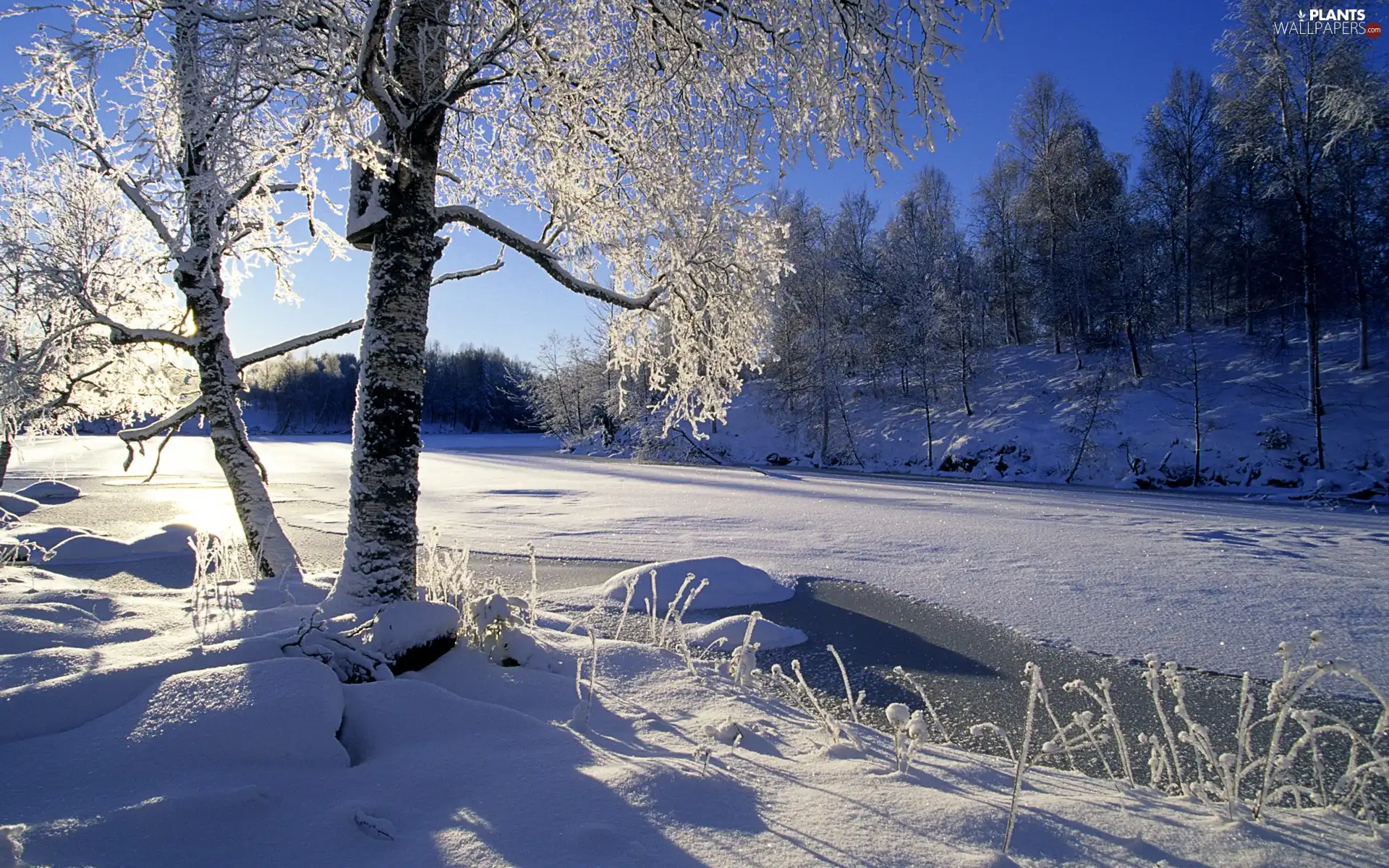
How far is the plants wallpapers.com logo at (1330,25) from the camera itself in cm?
1672

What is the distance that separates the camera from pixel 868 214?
43.1 metres

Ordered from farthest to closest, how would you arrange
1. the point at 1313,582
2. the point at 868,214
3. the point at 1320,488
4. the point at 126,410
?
the point at 868,214, the point at 1320,488, the point at 126,410, the point at 1313,582

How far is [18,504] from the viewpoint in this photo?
14758 mm

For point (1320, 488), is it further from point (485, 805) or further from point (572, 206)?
point (485, 805)

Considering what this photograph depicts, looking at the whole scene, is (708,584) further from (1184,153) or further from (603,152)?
(1184,153)

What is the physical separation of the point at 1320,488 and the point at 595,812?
21.5m

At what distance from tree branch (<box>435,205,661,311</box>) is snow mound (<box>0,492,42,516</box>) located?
16730 mm

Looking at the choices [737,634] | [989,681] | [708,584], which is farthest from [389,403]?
[989,681]

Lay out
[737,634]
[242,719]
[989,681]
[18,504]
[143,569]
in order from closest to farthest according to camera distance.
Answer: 1. [242,719]
2. [989,681]
3. [737,634]
4. [143,569]
5. [18,504]

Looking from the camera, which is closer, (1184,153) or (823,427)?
(1184,153)

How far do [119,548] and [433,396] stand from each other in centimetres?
7762

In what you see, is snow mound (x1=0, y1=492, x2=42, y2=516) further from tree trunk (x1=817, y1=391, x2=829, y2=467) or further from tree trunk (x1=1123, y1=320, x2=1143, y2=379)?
tree trunk (x1=1123, y1=320, x2=1143, y2=379)

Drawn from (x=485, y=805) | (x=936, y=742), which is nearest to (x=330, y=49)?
(x=485, y=805)

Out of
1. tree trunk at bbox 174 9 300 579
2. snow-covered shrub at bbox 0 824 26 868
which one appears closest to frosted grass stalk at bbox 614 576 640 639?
snow-covered shrub at bbox 0 824 26 868
